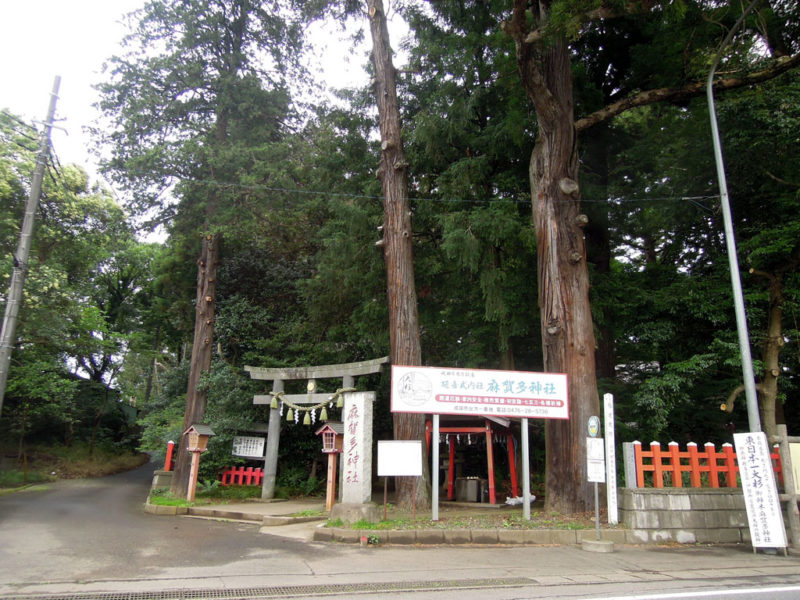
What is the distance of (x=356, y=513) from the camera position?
8.13 m

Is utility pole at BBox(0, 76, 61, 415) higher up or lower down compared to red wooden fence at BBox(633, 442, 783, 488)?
higher up

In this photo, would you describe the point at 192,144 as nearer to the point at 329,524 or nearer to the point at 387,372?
the point at 387,372

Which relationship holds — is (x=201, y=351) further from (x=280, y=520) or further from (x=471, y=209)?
(x=471, y=209)

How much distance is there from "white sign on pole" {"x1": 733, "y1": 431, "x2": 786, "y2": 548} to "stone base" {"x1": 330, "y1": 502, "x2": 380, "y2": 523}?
5.65m

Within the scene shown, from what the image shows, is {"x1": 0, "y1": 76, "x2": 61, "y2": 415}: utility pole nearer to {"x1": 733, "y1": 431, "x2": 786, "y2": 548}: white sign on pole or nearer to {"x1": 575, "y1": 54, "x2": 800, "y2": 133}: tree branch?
{"x1": 575, "y1": 54, "x2": 800, "y2": 133}: tree branch

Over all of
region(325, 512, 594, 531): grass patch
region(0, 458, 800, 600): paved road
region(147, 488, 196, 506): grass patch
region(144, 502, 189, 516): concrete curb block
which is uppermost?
region(325, 512, 594, 531): grass patch

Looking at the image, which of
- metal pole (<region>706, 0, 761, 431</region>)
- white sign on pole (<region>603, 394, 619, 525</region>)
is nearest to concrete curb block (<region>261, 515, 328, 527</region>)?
white sign on pole (<region>603, 394, 619, 525</region>)

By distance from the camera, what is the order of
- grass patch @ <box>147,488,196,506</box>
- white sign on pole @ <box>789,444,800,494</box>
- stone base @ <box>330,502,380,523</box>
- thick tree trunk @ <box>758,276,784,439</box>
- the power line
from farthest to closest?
grass patch @ <box>147,488,196,506</box> < the power line < thick tree trunk @ <box>758,276,784,439</box> < stone base @ <box>330,502,380,523</box> < white sign on pole @ <box>789,444,800,494</box>

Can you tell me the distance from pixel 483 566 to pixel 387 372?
31.1 feet

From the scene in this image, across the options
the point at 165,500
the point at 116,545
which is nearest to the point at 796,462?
the point at 116,545

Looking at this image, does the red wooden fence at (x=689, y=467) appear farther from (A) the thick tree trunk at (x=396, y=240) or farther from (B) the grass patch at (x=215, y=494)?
(B) the grass patch at (x=215, y=494)

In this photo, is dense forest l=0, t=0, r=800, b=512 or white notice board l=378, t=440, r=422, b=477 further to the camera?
dense forest l=0, t=0, r=800, b=512

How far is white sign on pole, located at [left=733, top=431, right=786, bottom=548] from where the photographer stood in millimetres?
7242

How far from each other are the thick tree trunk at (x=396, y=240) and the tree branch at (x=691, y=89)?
13.5ft
